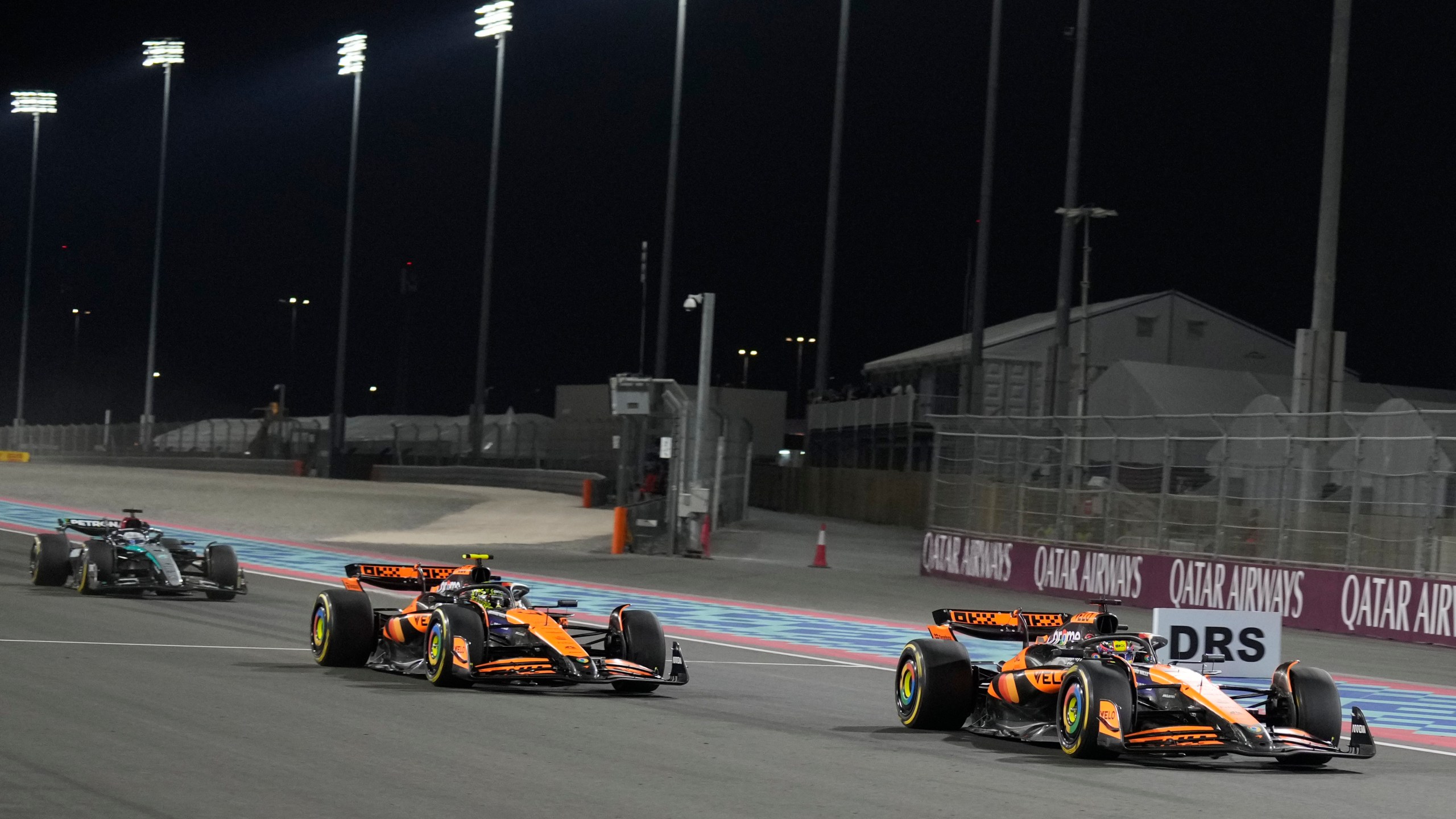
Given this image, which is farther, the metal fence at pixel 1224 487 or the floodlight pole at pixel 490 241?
the floodlight pole at pixel 490 241

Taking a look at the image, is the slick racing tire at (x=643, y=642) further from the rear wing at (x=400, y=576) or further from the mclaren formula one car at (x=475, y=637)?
the rear wing at (x=400, y=576)

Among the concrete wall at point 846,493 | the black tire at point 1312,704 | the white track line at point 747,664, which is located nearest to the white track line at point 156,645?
the white track line at point 747,664

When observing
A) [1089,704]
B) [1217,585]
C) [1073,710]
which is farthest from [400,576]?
[1217,585]

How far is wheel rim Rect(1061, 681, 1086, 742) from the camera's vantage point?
10273mm

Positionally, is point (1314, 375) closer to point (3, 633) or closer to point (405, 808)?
point (3, 633)

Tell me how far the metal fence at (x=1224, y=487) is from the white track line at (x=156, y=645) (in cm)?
1381

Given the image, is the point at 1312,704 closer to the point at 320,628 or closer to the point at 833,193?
the point at 320,628

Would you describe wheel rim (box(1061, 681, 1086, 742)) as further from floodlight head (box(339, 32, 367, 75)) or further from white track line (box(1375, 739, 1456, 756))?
floodlight head (box(339, 32, 367, 75))

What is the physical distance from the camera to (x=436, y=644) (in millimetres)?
12953

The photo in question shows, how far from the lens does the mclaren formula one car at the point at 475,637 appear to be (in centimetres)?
1276

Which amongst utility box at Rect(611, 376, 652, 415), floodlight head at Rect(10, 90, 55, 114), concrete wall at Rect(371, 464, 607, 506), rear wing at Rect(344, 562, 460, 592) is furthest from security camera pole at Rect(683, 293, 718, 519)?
floodlight head at Rect(10, 90, 55, 114)

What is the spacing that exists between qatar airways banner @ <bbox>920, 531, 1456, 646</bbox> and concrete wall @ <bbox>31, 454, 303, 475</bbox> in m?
34.2

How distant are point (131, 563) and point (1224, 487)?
15504 millimetres

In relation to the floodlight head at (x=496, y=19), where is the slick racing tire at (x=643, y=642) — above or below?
below
